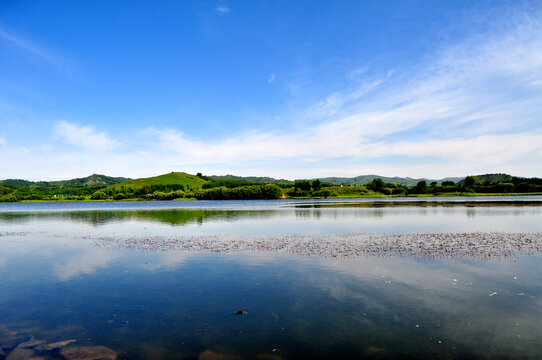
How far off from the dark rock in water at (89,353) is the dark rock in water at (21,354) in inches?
40.5

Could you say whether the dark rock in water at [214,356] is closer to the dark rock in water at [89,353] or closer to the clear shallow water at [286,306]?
the clear shallow water at [286,306]

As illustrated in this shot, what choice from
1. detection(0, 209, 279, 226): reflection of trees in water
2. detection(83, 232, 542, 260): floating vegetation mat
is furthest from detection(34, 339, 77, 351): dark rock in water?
detection(0, 209, 279, 226): reflection of trees in water

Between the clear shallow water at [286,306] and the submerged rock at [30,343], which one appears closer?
the clear shallow water at [286,306]

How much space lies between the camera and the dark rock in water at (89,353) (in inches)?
439

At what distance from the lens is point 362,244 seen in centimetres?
3241

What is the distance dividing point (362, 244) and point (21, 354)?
28002 millimetres

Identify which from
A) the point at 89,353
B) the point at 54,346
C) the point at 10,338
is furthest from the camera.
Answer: the point at 10,338

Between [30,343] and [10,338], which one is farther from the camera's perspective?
[10,338]

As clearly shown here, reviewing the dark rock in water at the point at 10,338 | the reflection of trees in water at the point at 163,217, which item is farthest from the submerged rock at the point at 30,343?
the reflection of trees in water at the point at 163,217

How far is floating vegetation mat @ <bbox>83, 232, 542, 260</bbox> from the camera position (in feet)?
91.0

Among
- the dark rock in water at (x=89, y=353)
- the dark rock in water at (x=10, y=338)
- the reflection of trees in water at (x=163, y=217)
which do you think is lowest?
the reflection of trees in water at (x=163, y=217)

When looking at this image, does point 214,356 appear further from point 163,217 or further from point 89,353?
point 163,217

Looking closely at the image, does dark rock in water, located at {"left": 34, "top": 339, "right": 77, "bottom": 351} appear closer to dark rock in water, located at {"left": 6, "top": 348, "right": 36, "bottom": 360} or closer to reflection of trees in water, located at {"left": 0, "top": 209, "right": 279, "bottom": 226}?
dark rock in water, located at {"left": 6, "top": 348, "right": 36, "bottom": 360}

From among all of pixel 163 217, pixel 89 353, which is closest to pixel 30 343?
pixel 89 353
